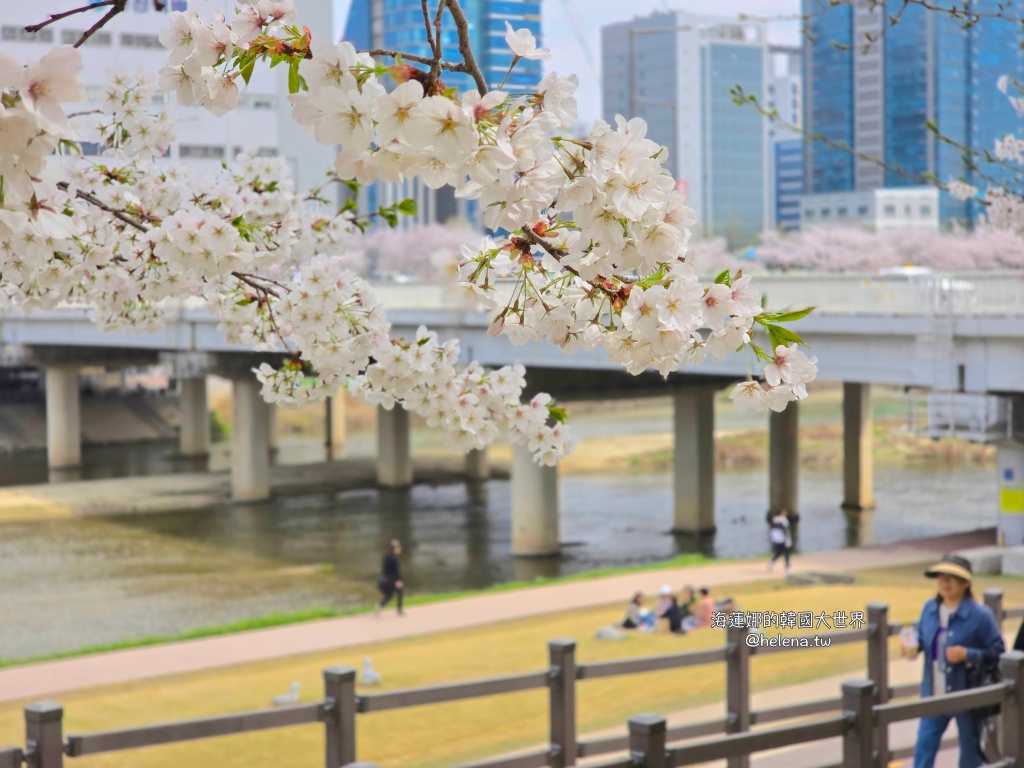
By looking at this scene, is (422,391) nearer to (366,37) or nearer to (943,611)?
(943,611)

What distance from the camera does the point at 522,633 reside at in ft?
52.7

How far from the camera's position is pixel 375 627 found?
17.5 metres

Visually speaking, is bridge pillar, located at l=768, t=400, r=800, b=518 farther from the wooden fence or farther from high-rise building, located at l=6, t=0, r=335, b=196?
the wooden fence

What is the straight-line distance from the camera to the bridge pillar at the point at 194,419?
1950 inches

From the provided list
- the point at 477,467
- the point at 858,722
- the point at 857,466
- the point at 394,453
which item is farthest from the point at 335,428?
the point at 858,722

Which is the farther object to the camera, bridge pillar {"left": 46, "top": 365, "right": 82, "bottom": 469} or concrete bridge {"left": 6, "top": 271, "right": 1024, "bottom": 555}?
bridge pillar {"left": 46, "top": 365, "right": 82, "bottom": 469}

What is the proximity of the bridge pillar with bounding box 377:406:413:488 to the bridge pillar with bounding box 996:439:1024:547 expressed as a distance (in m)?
21.1

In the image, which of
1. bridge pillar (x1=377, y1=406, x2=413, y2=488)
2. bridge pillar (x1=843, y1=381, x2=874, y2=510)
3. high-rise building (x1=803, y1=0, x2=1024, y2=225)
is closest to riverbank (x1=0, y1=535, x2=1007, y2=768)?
bridge pillar (x1=843, y1=381, x2=874, y2=510)

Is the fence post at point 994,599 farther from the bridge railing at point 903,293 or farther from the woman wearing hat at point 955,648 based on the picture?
the bridge railing at point 903,293

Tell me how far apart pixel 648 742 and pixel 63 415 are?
148 feet

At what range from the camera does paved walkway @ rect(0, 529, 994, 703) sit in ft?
47.9

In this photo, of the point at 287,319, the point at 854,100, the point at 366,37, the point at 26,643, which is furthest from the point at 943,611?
the point at 854,100

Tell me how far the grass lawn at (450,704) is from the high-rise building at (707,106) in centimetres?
6329

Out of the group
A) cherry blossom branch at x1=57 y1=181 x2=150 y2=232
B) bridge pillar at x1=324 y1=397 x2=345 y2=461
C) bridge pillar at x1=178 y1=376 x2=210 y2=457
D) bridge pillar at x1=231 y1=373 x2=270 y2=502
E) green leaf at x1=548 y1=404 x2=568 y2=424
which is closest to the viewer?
cherry blossom branch at x1=57 y1=181 x2=150 y2=232
